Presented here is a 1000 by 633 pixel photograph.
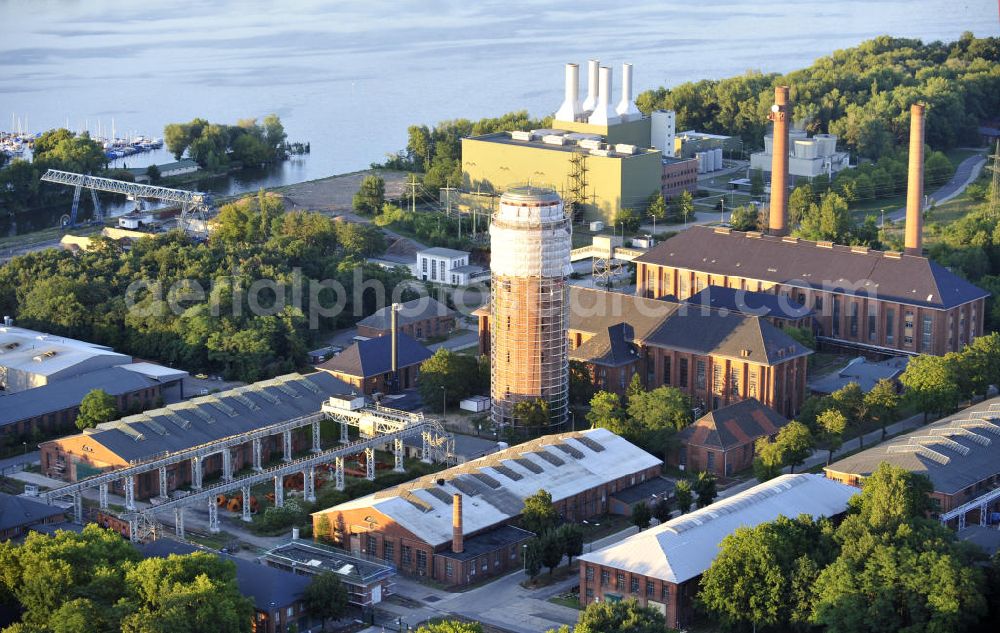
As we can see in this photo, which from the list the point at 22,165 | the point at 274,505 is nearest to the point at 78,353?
the point at 274,505

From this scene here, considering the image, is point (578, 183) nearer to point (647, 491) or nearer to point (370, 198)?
point (370, 198)

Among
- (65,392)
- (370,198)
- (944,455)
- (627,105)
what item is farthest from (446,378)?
(627,105)

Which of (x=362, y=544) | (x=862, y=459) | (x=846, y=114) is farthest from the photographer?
(x=846, y=114)

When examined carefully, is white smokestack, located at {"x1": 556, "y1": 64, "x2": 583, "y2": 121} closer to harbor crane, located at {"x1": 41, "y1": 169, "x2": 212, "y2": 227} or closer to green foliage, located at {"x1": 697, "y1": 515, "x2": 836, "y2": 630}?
harbor crane, located at {"x1": 41, "y1": 169, "x2": 212, "y2": 227}

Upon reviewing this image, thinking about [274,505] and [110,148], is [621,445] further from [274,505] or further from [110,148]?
[110,148]

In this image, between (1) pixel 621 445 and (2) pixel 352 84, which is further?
(2) pixel 352 84

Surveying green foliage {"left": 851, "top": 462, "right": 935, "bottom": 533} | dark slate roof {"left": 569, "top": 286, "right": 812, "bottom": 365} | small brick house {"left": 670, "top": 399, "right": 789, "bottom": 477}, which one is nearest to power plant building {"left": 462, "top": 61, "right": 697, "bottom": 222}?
dark slate roof {"left": 569, "top": 286, "right": 812, "bottom": 365}
